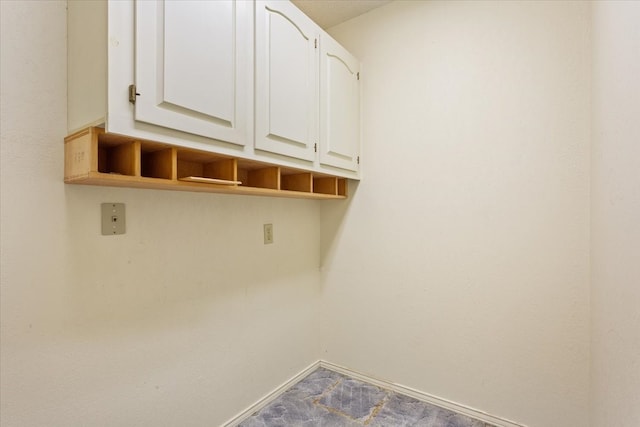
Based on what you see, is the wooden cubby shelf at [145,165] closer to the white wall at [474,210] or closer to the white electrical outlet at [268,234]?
the white electrical outlet at [268,234]

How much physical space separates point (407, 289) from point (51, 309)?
1806mm

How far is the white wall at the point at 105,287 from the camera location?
104cm

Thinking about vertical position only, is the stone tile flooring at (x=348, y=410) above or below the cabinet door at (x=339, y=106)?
below

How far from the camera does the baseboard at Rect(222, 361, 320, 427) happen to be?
1756mm

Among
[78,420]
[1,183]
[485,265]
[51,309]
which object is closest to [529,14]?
[485,265]

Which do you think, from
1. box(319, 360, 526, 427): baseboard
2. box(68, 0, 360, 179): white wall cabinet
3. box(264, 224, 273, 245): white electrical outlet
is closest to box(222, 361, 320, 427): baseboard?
box(319, 360, 526, 427): baseboard

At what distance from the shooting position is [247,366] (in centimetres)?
184

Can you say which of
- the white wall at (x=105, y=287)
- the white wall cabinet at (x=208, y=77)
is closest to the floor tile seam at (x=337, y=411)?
the white wall at (x=105, y=287)

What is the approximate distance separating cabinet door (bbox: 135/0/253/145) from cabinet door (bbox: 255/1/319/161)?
0.08 meters

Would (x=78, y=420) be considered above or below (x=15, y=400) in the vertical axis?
below

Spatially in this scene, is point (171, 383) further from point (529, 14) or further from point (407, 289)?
point (529, 14)

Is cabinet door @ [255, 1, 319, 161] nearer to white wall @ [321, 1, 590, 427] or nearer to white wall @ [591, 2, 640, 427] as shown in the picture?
white wall @ [321, 1, 590, 427]

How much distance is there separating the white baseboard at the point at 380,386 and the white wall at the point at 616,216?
520 millimetres

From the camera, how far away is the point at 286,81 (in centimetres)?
158
